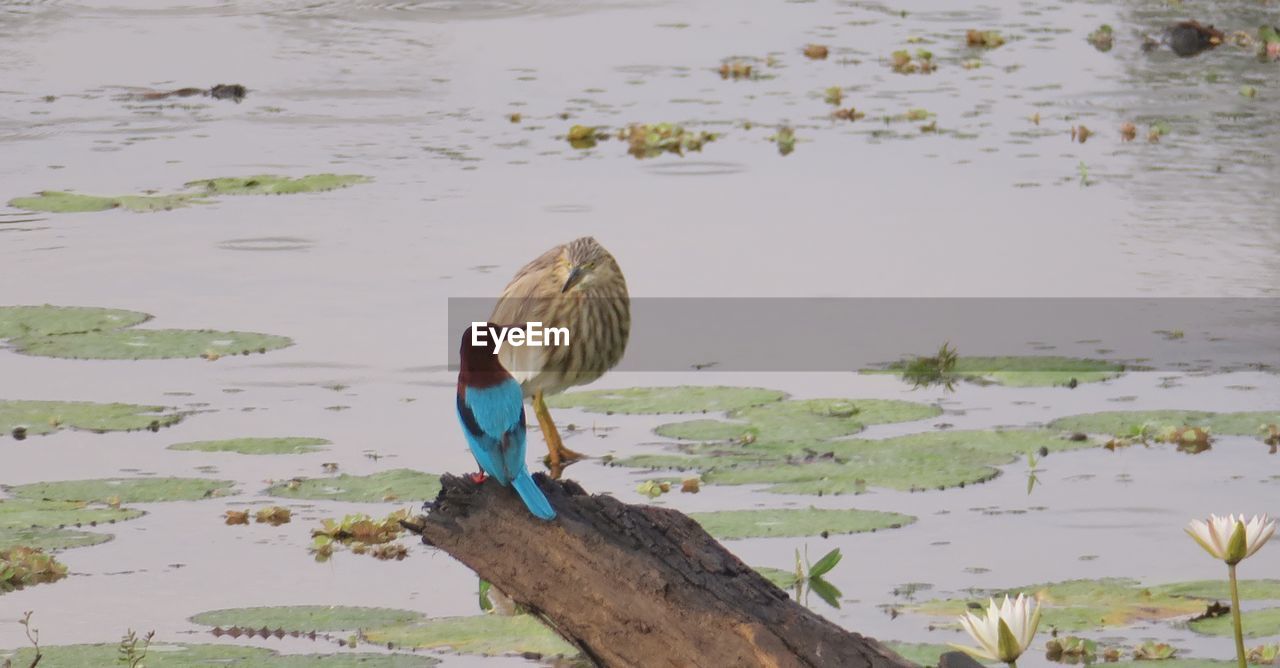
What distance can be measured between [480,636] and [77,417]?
3122 millimetres

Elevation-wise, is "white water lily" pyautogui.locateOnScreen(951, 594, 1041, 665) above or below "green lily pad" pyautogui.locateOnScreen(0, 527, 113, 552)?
above

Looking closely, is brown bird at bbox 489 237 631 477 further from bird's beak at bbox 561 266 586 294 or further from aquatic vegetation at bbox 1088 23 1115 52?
aquatic vegetation at bbox 1088 23 1115 52

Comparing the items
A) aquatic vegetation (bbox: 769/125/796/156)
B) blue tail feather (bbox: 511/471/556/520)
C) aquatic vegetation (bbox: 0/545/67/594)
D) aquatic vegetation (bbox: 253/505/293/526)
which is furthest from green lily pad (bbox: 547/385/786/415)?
aquatic vegetation (bbox: 769/125/796/156)

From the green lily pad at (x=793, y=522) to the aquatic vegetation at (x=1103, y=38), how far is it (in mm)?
13904

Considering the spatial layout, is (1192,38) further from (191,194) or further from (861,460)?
(861,460)

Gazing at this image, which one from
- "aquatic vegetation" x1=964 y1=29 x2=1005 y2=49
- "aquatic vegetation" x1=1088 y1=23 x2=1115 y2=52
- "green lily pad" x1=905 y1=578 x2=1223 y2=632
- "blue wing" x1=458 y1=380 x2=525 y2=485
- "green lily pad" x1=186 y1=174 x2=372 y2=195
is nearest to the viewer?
"blue wing" x1=458 y1=380 x2=525 y2=485

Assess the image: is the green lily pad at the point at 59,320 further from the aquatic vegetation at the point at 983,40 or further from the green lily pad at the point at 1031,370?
the aquatic vegetation at the point at 983,40

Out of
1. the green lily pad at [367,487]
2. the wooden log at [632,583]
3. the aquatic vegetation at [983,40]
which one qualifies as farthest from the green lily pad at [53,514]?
the aquatic vegetation at [983,40]

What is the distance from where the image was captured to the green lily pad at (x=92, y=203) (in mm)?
13625

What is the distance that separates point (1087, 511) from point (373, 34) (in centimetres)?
1593

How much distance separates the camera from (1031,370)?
31.9ft

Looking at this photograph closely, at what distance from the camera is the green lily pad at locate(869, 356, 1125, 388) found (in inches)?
377

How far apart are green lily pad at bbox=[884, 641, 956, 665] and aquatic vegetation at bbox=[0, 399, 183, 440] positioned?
12.6 feet

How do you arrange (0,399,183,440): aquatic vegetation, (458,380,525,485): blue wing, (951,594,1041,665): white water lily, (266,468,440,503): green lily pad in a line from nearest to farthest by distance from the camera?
(951,594,1041,665): white water lily
(458,380,525,485): blue wing
(266,468,440,503): green lily pad
(0,399,183,440): aquatic vegetation
